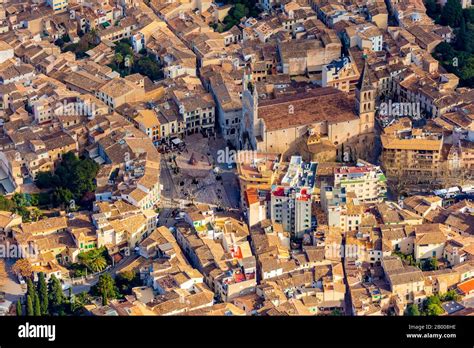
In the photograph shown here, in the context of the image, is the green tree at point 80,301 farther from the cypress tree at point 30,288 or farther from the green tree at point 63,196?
the green tree at point 63,196

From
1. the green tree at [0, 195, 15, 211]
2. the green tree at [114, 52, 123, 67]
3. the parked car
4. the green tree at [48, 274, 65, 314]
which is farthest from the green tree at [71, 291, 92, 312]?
the green tree at [114, 52, 123, 67]

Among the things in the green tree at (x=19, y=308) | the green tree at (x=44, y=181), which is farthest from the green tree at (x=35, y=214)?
the green tree at (x=19, y=308)

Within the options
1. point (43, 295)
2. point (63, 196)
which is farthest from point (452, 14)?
point (43, 295)

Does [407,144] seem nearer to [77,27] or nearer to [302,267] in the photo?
[302,267]

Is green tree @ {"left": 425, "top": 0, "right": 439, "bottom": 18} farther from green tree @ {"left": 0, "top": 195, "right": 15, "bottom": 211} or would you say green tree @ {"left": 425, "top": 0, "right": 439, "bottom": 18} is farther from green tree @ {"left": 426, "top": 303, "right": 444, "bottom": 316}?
green tree @ {"left": 0, "top": 195, "right": 15, "bottom": 211}

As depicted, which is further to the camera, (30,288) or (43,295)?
(43,295)

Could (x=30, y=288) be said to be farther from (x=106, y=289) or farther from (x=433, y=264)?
(x=433, y=264)
